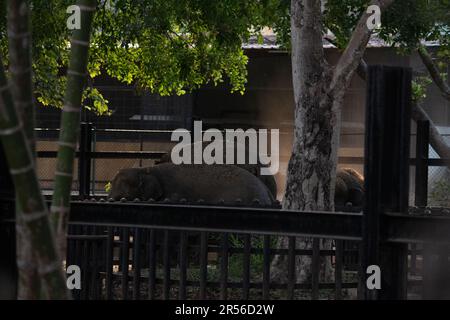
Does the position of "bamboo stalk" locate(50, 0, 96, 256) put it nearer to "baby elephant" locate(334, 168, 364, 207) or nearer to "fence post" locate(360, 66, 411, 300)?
"fence post" locate(360, 66, 411, 300)

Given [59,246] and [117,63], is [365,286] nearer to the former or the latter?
[59,246]

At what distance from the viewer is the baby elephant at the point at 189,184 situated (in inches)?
521

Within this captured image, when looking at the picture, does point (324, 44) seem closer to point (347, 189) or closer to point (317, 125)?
point (347, 189)

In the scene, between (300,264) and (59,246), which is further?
(300,264)

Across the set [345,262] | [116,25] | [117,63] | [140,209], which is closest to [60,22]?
[116,25]

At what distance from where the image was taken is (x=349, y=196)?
15.6 metres

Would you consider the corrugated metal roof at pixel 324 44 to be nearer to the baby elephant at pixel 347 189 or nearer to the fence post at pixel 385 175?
the baby elephant at pixel 347 189

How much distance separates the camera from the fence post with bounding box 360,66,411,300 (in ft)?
15.5

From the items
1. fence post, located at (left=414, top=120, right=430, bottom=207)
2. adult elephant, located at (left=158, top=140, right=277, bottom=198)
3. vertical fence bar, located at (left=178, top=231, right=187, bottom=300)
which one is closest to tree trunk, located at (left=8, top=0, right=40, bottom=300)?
vertical fence bar, located at (left=178, top=231, right=187, bottom=300)

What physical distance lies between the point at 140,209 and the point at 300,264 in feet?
14.2

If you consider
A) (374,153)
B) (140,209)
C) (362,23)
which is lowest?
(140,209)

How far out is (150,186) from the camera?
13.7 meters

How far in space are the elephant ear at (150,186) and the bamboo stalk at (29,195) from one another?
9.29 m

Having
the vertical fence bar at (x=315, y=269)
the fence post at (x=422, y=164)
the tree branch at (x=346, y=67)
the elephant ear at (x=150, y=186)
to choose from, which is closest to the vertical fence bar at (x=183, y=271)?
the vertical fence bar at (x=315, y=269)
